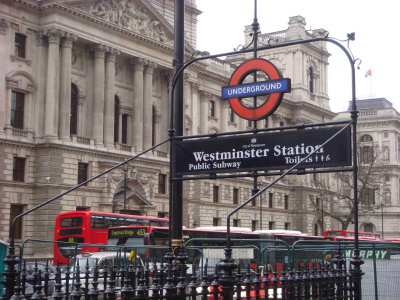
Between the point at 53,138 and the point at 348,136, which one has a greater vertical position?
the point at 53,138

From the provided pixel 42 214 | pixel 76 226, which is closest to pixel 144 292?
pixel 76 226

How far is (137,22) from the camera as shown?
178 ft

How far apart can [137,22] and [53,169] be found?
15015 mm

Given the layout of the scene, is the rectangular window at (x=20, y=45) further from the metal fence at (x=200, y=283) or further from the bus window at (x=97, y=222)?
the metal fence at (x=200, y=283)

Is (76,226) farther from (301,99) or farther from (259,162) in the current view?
(301,99)

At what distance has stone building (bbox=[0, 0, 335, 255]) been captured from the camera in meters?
46.0

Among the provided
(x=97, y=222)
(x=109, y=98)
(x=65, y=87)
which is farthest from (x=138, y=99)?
(x=97, y=222)

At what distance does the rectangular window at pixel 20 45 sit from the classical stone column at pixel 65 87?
276cm

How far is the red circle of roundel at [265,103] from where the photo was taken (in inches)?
397

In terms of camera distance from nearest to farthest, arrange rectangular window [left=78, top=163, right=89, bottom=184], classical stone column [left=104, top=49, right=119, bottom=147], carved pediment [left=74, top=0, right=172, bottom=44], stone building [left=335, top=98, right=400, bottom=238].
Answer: rectangular window [left=78, top=163, right=89, bottom=184] → carved pediment [left=74, top=0, right=172, bottom=44] → classical stone column [left=104, top=49, right=119, bottom=147] → stone building [left=335, top=98, right=400, bottom=238]

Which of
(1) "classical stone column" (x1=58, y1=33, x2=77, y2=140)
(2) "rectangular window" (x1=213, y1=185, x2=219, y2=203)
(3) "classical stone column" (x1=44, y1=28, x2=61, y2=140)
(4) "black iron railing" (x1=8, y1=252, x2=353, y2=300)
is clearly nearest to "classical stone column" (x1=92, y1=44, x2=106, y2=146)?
(1) "classical stone column" (x1=58, y1=33, x2=77, y2=140)

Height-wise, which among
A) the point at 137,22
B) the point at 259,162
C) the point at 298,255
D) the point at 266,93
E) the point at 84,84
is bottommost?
the point at 298,255

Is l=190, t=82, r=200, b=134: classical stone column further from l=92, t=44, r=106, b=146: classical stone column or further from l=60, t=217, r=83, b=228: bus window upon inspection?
l=60, t=217, r=83, b=228: bus window

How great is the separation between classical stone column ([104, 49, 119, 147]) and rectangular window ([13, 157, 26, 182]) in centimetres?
726
